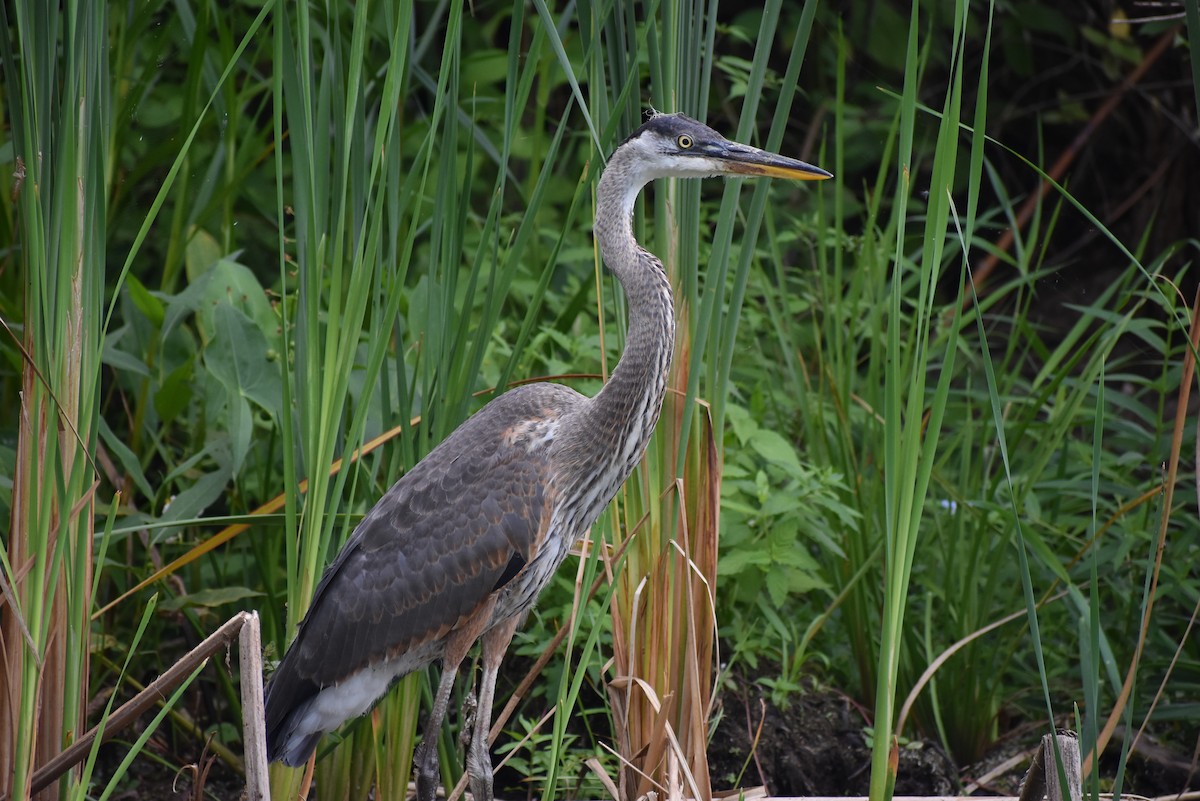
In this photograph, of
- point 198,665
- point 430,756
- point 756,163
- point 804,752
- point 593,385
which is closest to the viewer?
point 198,665

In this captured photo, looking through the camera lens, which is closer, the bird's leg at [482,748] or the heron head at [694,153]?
the heron head at [694,153]

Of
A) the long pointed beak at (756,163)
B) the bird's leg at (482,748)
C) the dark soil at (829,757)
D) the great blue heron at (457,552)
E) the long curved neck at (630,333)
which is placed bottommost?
the dark soil at (829,757)

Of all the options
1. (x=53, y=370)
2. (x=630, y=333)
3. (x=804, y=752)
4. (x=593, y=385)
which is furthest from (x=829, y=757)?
(x=53, y=370)

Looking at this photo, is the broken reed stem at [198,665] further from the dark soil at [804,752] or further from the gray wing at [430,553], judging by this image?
the dark soil at [804,752]

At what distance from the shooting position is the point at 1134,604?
3.06 meters

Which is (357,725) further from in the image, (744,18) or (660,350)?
(744,18)

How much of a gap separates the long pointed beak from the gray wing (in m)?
0.65

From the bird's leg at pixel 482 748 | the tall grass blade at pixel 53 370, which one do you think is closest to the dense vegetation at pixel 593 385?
the tall grass blade at pixel 53 370

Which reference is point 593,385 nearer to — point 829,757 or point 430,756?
point 829,757

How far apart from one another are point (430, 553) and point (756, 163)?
958mm

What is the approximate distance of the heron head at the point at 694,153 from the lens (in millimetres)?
2211

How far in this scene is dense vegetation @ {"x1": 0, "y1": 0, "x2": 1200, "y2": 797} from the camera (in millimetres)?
1938

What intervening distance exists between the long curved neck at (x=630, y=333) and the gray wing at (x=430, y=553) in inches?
7.6

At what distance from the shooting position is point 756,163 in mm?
2230
